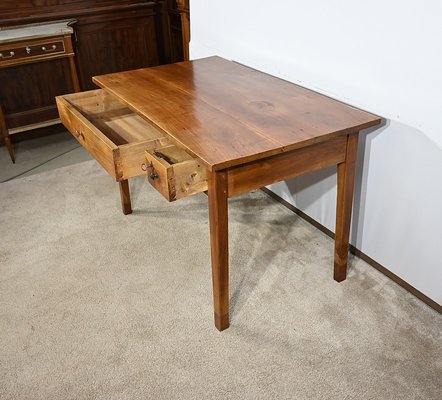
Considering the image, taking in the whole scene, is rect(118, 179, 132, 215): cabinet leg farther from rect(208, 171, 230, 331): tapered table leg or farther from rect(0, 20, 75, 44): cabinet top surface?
rect(0, 20, 75, 44): cabinet top surface

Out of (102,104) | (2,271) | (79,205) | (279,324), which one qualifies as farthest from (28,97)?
(279,324)

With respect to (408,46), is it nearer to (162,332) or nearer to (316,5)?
(316,5)

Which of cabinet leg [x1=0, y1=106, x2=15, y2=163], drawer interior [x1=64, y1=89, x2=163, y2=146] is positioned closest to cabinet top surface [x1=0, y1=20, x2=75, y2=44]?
cabinet leg [x1=0, y1=106, x2=15, y2=163]

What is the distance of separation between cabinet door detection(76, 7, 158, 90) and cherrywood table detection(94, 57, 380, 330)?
123cm

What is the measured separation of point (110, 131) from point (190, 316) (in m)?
0.72

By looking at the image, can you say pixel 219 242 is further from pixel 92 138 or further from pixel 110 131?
pixel 110 131

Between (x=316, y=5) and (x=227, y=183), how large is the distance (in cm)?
75

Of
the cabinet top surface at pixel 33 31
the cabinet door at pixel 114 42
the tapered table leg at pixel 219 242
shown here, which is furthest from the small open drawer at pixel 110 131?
the cabinet door at pixel 114 42

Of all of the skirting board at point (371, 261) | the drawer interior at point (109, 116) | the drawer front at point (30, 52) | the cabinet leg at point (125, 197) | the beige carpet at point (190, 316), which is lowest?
the beige carpet at point (190, 316)

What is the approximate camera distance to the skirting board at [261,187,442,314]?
5.13ft

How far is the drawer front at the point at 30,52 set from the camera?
96.5 inches

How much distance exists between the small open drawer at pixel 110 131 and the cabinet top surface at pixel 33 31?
878 mm

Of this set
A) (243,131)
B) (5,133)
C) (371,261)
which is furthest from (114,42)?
(371,261)

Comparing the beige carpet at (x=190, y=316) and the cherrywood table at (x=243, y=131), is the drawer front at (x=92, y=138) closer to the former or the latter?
the cherrywood table at (x=243, y=131)
